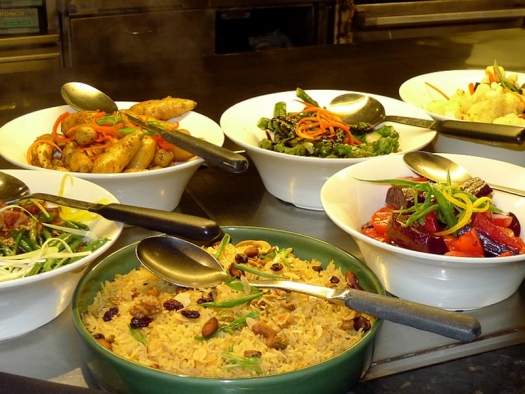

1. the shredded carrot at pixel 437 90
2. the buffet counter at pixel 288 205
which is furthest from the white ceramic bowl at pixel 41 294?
the shredded carrot at pixel 437 90

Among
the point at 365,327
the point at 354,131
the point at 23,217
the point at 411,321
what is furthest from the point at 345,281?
the point at 354,131

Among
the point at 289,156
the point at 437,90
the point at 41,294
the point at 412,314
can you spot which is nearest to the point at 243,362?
the point at 412,314

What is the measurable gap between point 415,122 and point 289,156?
0.36 m

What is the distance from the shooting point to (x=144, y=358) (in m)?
0.95

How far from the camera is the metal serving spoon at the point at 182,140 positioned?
1.33 metres

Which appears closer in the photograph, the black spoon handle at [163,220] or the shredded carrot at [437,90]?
the black spoon handle at [163,220]

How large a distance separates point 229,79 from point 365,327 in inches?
56.1

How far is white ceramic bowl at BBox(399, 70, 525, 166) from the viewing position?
164 cm

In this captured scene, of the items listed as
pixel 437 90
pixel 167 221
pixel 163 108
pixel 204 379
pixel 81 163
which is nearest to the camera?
pixel 204 379

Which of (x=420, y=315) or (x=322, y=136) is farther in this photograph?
(x=322, y=136)

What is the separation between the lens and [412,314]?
35.4 inches

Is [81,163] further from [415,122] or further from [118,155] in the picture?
[415,122]

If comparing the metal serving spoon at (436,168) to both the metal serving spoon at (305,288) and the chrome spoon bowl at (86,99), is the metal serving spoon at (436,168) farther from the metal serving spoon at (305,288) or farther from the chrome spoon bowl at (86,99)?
the chrome spoon bowl at (86,99)

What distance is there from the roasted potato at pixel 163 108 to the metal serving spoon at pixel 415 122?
374mm
